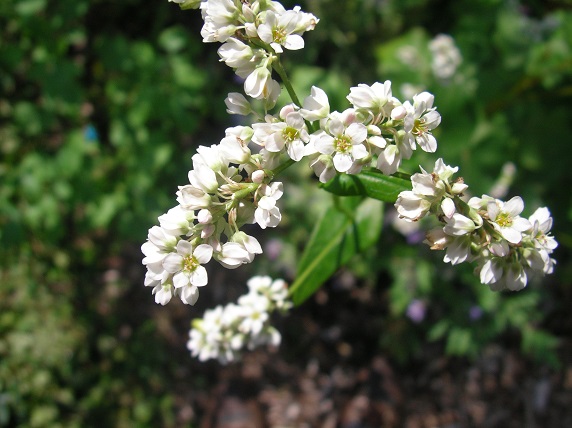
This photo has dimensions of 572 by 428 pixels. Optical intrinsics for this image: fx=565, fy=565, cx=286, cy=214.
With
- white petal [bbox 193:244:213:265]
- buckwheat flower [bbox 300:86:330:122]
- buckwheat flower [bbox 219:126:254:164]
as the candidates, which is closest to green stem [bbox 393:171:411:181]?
buckwheat flower [bbox 300:86:330:122]

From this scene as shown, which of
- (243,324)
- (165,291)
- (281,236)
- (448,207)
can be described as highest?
(448,207)

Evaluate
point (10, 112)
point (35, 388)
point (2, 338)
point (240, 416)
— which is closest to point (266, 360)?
point (240, 416)

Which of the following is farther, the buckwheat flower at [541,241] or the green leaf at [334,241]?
the green leaf at [334,241]

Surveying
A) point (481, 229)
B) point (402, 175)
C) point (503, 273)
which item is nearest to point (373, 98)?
point (402, 175)

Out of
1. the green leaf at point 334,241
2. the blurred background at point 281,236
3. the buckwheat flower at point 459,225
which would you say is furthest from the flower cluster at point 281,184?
the blurred background at point 281,236

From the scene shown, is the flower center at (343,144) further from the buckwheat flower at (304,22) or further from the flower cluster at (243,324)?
the flower cluster at (243,324)

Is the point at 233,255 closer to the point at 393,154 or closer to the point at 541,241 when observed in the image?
the point at 393,154

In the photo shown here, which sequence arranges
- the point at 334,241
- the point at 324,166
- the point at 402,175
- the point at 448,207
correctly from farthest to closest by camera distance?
the point at 334,241 < the point at 402,175 < the point at 324,166 < the point at 448,207
